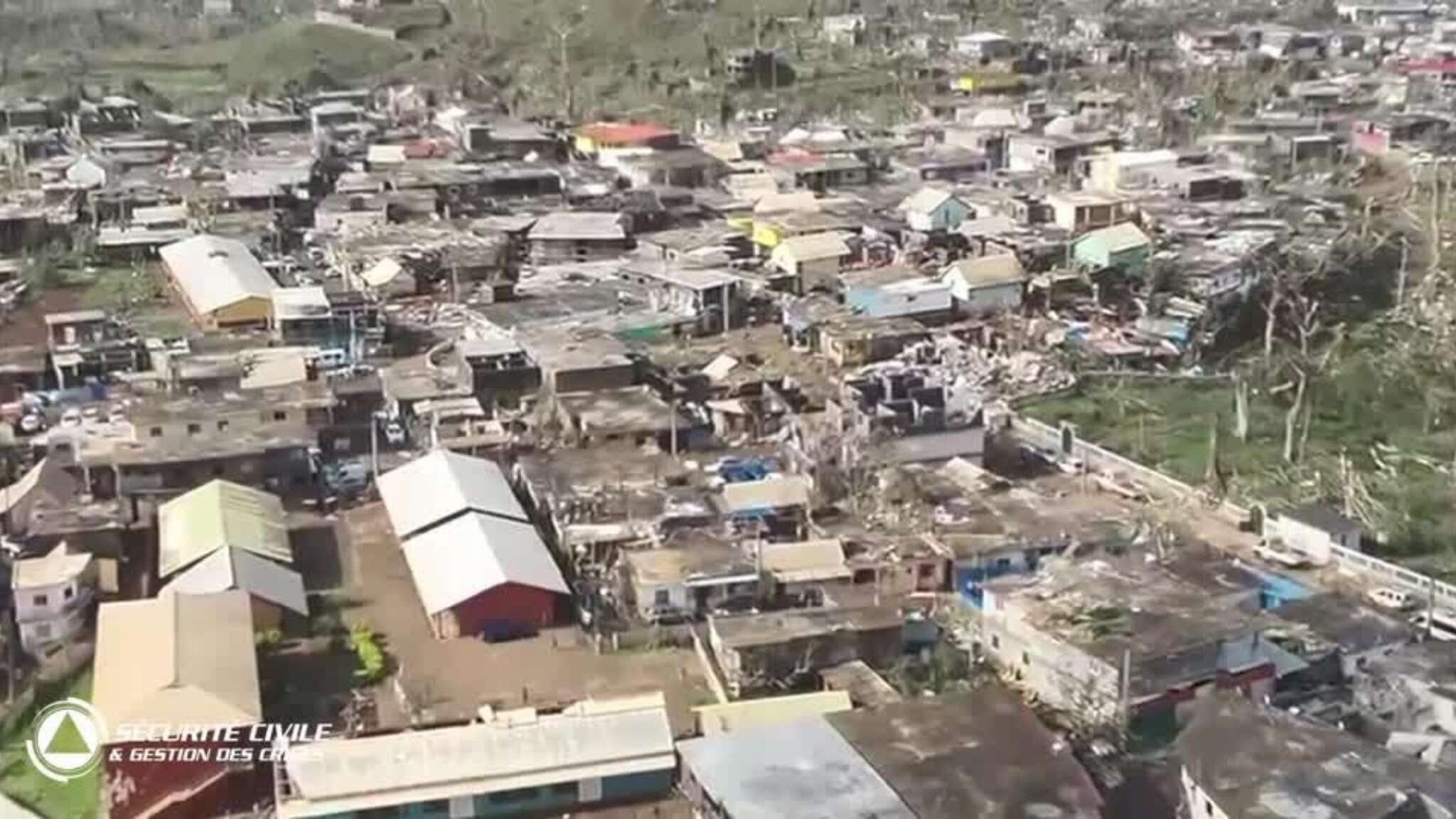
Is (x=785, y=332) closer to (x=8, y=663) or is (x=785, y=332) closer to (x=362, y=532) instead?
(x=362, y=532)

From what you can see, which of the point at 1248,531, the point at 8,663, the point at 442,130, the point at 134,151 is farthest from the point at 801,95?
the point at 8,663

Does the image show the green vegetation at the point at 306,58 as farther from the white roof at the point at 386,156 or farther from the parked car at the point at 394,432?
the parked car at the point at 394,432

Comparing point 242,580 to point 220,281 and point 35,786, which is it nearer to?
point 35,786

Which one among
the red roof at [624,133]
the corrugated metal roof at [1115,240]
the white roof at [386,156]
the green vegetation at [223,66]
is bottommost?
the corrugated metal roof at [1115,240]

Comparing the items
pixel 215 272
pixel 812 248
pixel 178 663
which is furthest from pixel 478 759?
pixel 812 248

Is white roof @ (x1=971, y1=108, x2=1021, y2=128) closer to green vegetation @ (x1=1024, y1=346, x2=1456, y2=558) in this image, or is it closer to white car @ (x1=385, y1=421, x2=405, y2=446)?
green vegetation @ (x1=1024, y1=346, x2=1456, y2=558)

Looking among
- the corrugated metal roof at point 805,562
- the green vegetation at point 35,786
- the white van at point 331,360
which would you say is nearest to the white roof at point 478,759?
the green vegetation at point 35,786
